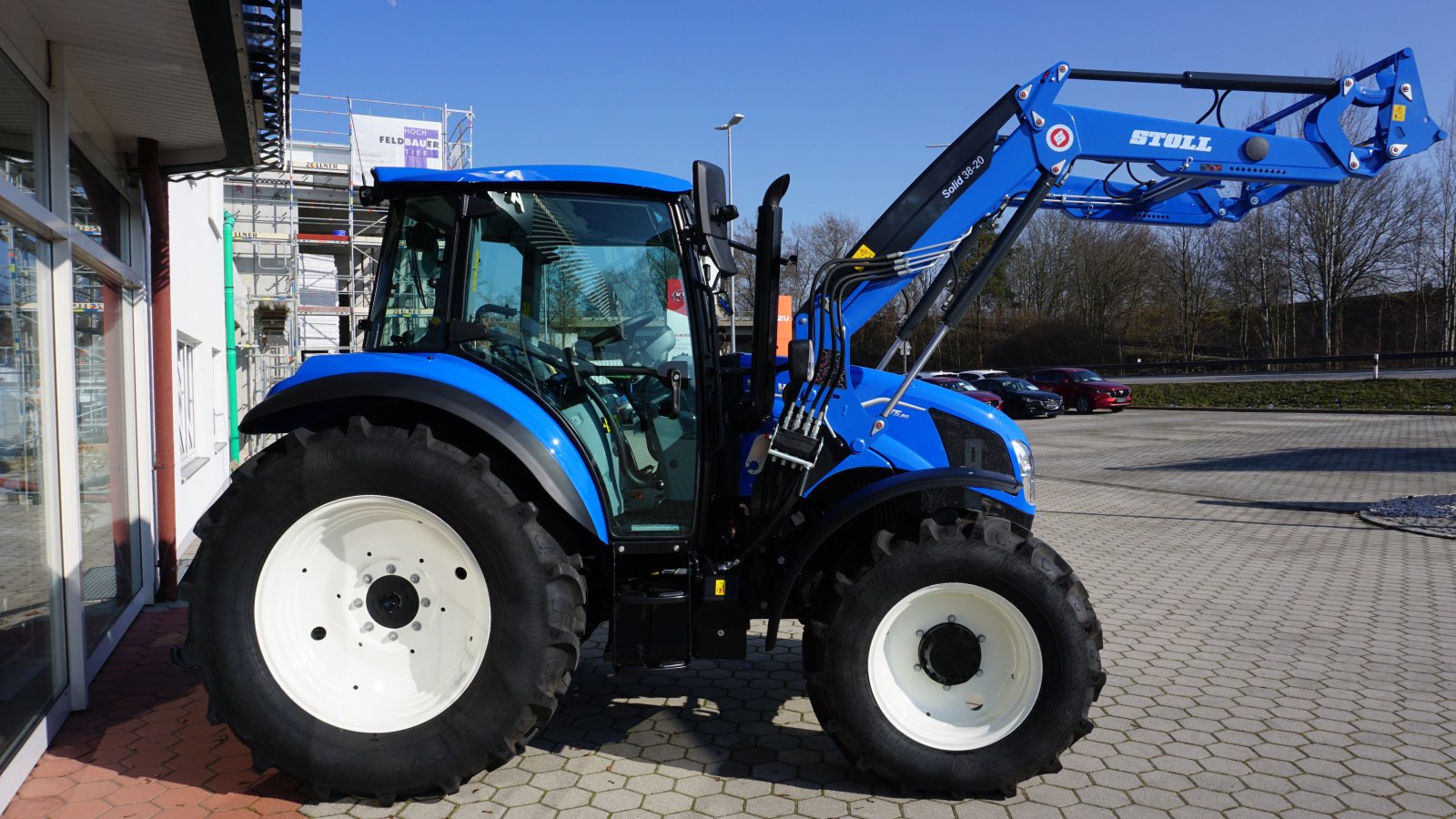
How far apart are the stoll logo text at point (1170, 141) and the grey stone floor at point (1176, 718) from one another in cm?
274

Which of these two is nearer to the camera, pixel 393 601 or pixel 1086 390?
pixel 393 601

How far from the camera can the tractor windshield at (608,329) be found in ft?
13.0

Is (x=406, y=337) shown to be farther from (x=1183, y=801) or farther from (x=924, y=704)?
(x=1183, y=801)

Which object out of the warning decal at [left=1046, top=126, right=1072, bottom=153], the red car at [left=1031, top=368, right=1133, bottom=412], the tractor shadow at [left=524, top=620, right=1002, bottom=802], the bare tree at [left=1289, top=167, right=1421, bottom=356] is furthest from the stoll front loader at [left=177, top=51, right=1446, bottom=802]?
the bare tree at [left=1289, top=167, right=1421, bottom=356]

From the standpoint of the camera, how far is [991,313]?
181 feet

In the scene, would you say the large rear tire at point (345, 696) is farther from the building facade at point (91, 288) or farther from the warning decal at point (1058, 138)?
the warning decal at point (1058, 138)

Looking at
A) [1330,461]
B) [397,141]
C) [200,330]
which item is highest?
[397,141]

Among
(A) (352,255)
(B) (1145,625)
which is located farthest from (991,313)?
(B) (1145,625)

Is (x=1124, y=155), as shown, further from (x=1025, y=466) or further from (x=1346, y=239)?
(x=1346, y=239)

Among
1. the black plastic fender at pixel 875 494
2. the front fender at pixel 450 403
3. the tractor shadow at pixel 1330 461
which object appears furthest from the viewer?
the tractor shadow at pixel 1330 461

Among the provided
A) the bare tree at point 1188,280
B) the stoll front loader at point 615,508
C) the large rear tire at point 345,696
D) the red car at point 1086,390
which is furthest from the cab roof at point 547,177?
the bare tree at point 1188,280

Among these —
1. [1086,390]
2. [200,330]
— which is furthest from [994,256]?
[1086,390]

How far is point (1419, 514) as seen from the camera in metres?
10.5

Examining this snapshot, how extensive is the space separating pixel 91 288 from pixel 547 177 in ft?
10.2
